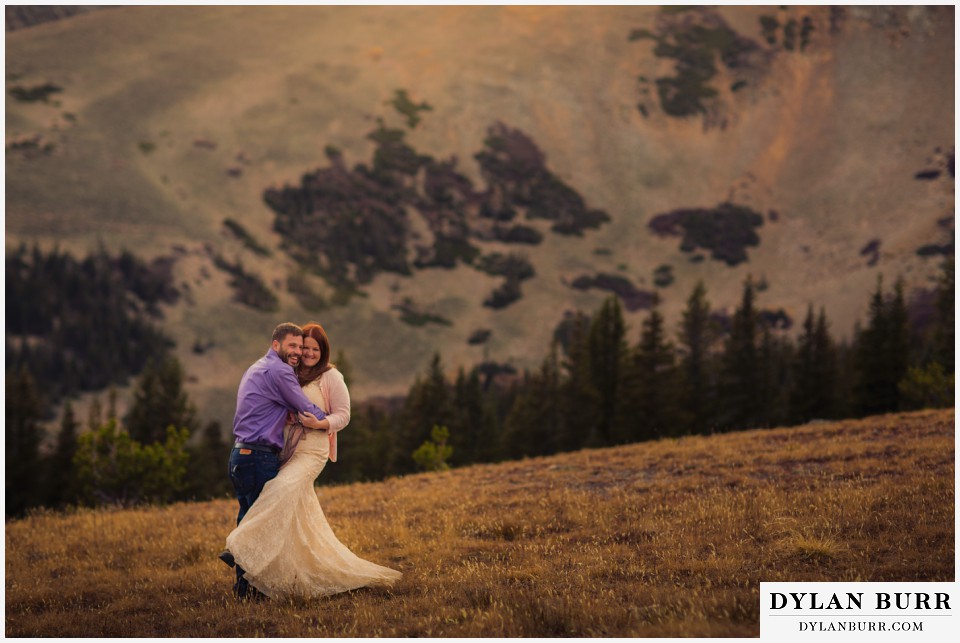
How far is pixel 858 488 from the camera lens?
12.8 metres

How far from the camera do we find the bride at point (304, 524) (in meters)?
9.10

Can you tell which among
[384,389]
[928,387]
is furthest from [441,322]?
[928,387]

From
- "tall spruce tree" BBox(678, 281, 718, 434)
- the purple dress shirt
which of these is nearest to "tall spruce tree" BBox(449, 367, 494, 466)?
"tall spruce tree" BBox(678, 281, 718, 434)

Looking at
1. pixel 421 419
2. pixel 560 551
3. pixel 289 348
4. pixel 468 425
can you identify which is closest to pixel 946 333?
pixel 468 425

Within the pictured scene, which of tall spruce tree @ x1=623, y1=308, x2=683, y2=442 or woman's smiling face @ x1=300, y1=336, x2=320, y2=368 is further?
tall spruce tree @ x1=623, y1=308, x2=683, y2=442

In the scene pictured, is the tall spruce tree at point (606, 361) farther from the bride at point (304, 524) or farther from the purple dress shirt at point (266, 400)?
the purple dress shirt at point (266, 400)

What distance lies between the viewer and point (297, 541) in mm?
9258

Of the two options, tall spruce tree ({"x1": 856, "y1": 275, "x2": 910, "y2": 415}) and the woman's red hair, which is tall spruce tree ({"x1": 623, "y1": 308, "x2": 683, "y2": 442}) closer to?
tall spruce tree ({"x1": 856, "y1": 275, "x2": 910, "y2": 415})

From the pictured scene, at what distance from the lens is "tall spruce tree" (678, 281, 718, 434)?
74.7 meters

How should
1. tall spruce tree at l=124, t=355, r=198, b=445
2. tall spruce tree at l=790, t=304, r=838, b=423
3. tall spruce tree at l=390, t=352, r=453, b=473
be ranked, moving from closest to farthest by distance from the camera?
tall spruce tree at l=790, t=304, r=838, b=423
tall spruce tree at l=124, t=355, r=198, b=445
tall spruce tree at l=390, t=352, r=453, b=473

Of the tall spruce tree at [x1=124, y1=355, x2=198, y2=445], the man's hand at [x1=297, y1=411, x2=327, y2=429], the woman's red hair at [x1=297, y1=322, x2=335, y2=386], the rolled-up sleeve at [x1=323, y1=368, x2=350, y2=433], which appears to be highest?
the tall spruce tree at [x1=124, y1=355, x2=198, y2=445]

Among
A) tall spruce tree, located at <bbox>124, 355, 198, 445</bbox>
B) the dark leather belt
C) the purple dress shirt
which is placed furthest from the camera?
tall spruce tree, located at <bbox>124, 355, 198, 445</bbox>

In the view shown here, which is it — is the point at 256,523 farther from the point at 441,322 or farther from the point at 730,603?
the point at 441,322

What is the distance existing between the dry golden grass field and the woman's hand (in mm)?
2098
